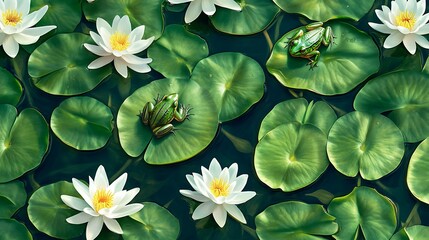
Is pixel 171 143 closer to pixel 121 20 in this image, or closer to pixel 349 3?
pixel 121 20

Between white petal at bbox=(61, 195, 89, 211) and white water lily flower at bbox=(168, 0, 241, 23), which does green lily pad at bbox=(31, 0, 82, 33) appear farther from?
white petal at bbox=(61, 195, 89, 211)

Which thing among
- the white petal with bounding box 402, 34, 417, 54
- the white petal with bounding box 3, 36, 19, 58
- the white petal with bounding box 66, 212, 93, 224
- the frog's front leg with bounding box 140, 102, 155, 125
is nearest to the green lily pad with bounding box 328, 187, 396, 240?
the white petal with bounding box 402, 34, 417, 54

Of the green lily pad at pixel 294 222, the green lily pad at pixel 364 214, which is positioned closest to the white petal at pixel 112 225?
the green lily pad at pixel 294 222

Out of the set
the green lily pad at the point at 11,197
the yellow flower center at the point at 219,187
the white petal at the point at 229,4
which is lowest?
the green lily pad at the point at 11,197

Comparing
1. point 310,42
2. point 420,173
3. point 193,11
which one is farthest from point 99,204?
point 420,173

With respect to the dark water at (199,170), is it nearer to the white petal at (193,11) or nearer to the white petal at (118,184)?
the white petal at (118,184)

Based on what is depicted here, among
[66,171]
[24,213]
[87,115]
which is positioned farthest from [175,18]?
[24,213]
